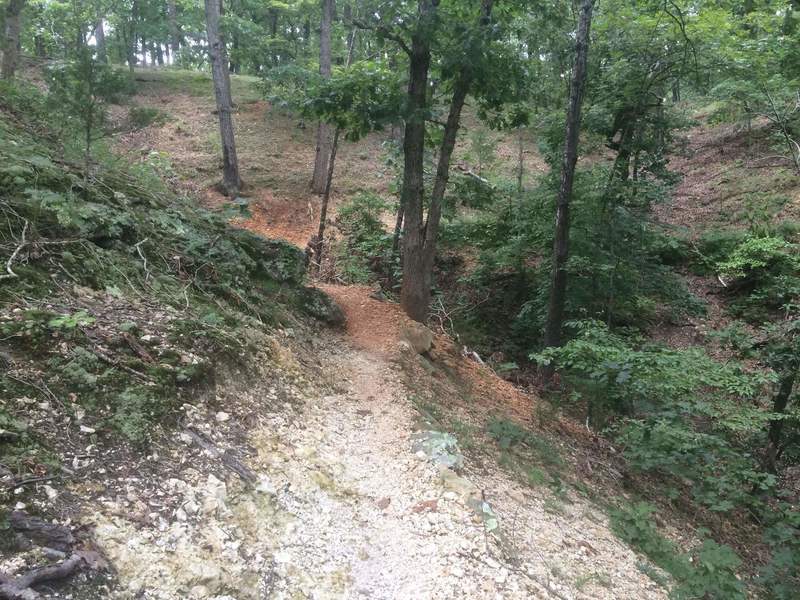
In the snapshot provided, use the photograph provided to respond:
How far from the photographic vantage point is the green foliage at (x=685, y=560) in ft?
14.1

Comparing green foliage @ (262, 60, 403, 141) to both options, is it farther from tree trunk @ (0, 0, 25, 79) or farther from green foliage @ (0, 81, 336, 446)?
tree trunk @ (0, 0, 25, 79)

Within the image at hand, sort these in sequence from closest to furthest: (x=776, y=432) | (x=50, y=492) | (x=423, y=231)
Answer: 1. (x=50, y=492)
2. (x=776, y=432)
3. (x=423, y=231)

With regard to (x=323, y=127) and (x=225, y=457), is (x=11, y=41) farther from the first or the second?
(x=225, y=457)

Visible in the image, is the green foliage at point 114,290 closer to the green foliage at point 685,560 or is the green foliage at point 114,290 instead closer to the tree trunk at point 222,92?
the green foliage at point 685,560

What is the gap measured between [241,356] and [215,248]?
233 cm

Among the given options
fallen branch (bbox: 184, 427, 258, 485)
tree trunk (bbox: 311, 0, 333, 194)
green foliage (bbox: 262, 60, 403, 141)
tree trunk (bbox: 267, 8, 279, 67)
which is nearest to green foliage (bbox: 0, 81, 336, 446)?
fallen branch (bbox: 184, 427, 258, 485)

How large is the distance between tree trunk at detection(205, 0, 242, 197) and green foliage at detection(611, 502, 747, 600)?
12543 mm

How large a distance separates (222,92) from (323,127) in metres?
3.04

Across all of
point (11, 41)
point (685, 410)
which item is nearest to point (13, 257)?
point (685, 410)

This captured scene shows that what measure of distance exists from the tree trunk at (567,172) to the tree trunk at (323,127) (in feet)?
26.0

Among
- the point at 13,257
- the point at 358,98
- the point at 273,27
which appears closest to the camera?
the point at 13,257

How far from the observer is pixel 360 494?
13.1 feet

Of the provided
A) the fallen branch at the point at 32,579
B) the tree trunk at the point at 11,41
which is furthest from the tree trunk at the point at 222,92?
the fallen branch at the point at 32,579

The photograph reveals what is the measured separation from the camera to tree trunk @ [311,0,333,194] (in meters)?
14.1
